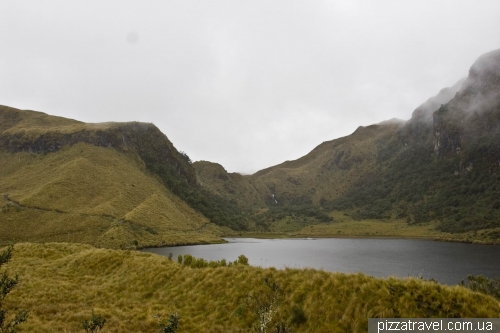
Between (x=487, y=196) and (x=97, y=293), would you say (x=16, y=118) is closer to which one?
(x=97, y=293)

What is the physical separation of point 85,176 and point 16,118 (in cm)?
10801

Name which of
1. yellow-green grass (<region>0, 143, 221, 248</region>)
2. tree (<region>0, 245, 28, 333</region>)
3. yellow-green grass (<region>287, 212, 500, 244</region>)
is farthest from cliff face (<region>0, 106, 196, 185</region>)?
tree (<region>0, 245, 28, 333</region>)

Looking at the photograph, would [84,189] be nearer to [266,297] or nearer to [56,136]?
[56,136]

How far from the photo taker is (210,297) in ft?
58.2

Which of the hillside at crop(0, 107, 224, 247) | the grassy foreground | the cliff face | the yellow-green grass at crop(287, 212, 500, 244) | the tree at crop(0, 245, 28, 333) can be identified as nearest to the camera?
the tree at crop(0, 245, 28, 333)

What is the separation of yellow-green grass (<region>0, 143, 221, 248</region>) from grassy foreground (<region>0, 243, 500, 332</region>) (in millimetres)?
66748

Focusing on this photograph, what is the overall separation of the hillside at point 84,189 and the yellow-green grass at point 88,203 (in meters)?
0.22

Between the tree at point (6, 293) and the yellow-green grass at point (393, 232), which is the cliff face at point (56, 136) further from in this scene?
the tree at point (6, 293)

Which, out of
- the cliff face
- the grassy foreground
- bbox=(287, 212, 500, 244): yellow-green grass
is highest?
the cliff face

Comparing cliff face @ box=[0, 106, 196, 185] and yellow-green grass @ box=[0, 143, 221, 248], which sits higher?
cliff face @ box=[0, 106, 196, 185]

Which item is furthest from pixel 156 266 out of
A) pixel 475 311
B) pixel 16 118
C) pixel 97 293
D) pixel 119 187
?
pixel 16 118

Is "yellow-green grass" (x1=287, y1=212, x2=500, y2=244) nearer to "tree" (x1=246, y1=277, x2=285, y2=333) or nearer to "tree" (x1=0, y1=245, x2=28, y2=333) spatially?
"tree" (x1=246, y1=277, x2=285, y2=333)

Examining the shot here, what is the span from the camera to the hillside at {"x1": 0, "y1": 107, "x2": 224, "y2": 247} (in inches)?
3546

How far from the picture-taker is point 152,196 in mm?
138625
